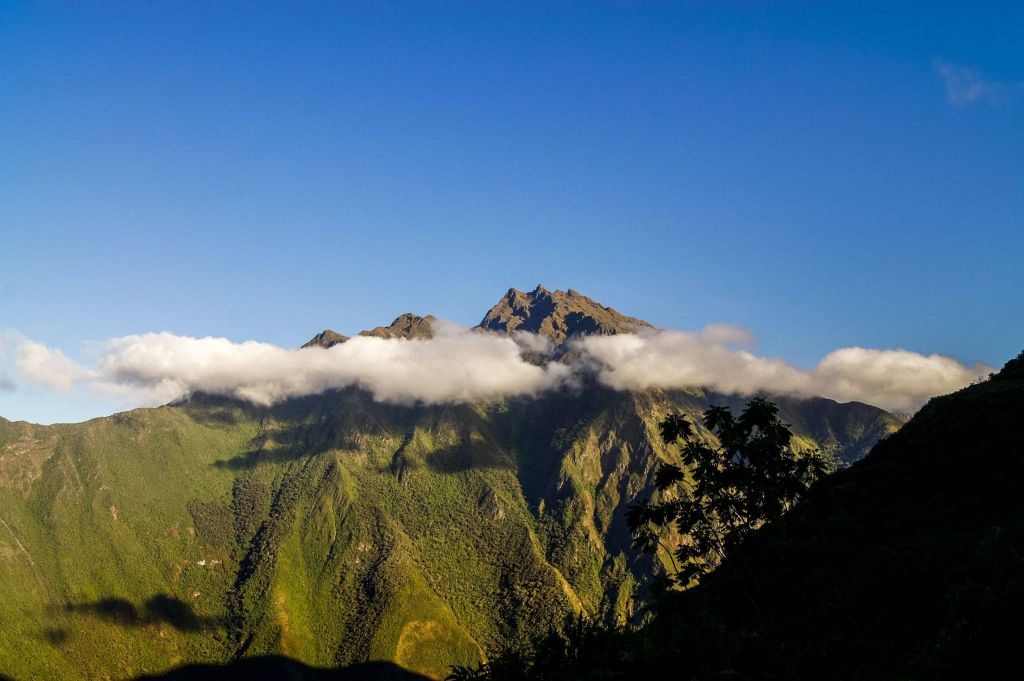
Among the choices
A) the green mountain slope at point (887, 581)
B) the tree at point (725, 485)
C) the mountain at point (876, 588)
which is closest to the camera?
the mountain at point (876, 588)

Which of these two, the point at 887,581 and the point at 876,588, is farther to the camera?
the point at 887,581

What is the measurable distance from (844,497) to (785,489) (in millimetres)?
19198

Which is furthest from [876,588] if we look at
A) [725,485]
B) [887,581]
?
[725,485]

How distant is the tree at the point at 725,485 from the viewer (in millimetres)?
56219

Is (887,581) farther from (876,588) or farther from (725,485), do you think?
(725,485)

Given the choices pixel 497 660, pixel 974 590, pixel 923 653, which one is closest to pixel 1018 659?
pixel 923 653

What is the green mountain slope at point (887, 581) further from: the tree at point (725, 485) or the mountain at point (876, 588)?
the tree at point (725, 485)

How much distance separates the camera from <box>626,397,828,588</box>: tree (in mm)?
56219

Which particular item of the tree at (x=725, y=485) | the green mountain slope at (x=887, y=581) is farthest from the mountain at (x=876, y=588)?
the tree at (x=725, y=485)

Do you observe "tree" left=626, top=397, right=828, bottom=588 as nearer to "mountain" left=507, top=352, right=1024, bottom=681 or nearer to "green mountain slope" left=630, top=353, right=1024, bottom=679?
"mountain" left=507, top=352, right=1024, bottom=681

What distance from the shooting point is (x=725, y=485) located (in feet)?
186

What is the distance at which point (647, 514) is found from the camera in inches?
2206

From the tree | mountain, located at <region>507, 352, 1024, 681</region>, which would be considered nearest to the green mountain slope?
mountain, located at <region>507, 352, 1024, 681</region>

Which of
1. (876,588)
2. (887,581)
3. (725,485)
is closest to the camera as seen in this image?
(876,588)
